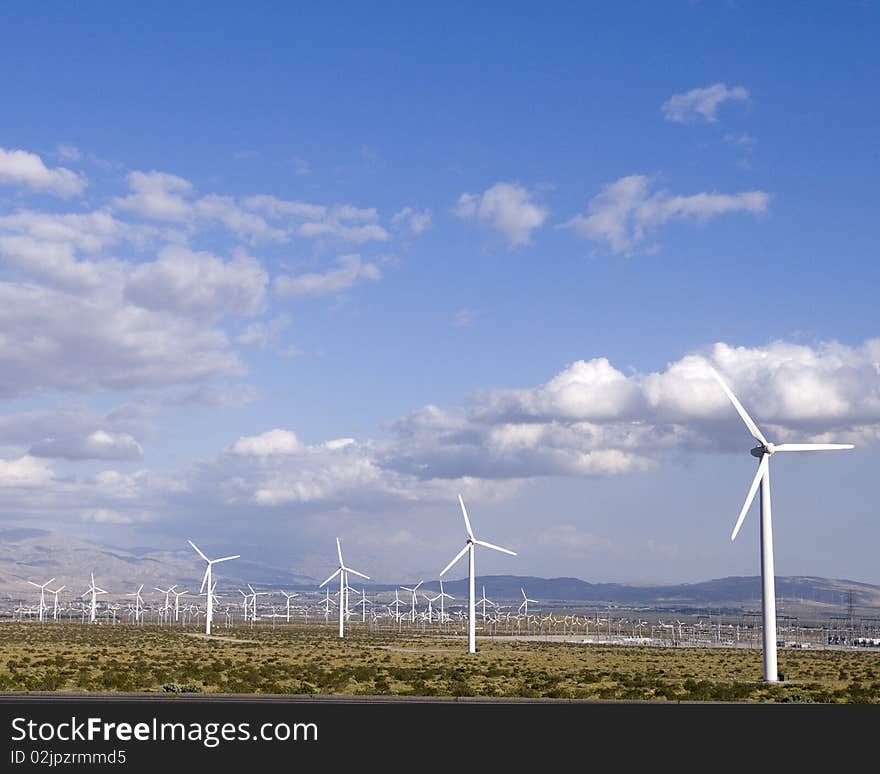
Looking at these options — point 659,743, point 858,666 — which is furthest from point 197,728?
point 858,666

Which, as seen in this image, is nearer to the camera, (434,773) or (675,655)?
(434,773)

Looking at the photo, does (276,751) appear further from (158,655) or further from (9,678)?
(158,655)

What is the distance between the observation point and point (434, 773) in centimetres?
2573

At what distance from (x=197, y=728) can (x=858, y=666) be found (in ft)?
313

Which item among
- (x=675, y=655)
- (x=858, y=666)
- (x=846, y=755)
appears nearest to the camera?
(x=846, y=755)

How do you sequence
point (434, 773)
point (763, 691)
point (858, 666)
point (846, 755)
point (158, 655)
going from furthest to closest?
point (858, 666)
point (158, 655)
point (763, 691)
point (846, 755)
point (434, 773)

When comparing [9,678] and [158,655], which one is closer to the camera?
[9,678]

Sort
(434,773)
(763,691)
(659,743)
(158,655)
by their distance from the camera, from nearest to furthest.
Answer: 1. (434,773)
2. (659,743)
3. (763,691)
4. (158,655)

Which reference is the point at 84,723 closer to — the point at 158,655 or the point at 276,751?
the point at 276,751

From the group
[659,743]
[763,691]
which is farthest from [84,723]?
[763,691]

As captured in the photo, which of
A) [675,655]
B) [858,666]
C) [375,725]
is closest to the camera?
[375,725]

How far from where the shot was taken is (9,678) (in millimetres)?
64438

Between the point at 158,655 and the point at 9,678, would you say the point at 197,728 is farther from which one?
the point at 158,655

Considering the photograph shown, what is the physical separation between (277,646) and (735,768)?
107m
